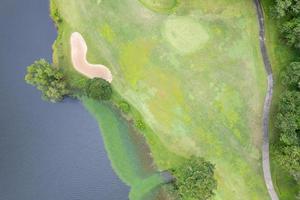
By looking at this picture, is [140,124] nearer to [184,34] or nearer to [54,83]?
[54,83]

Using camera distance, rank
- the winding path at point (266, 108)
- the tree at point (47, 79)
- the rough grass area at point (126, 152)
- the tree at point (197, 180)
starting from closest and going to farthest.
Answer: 1. the tree at point (197, 180)
2. the winding path at point (266, 108)
3. the tree at point (47, 79)
4. the rough grass area at point (126, 152)

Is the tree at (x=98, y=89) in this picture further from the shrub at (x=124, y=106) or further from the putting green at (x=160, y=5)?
the putting green at (x=160, y=5)

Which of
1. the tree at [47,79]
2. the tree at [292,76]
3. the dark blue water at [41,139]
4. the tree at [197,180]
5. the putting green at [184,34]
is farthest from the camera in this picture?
the dark blue water at [41,139]

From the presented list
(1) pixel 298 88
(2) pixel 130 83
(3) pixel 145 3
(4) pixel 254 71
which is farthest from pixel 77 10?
(1) pixel 298 88

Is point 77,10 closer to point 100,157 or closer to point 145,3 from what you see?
point 145,3

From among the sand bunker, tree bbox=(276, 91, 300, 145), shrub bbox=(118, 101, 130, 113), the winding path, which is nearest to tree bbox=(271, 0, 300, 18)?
the winding path

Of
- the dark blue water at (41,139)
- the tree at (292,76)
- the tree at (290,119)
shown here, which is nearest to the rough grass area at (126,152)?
the dark blue water at (41,139)
